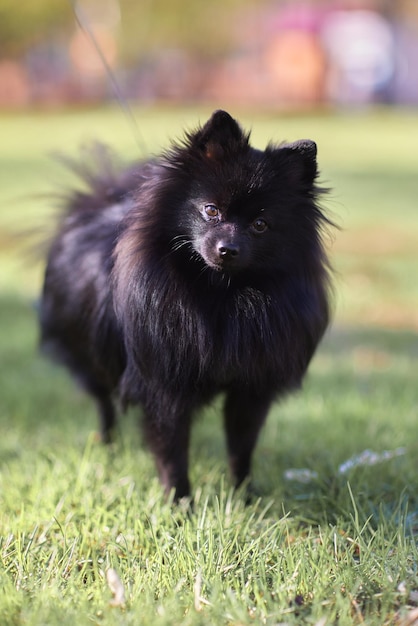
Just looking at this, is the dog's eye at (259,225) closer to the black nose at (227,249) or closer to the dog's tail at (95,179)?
the black nose at (227,249)

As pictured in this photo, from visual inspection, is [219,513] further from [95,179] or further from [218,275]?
[95,179]

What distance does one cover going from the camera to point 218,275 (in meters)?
2.79

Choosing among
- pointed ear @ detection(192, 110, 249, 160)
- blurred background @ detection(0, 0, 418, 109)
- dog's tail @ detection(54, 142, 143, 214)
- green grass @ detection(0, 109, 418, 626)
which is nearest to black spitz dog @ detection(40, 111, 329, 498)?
pointed ear @ detection(192, 110, 249, 160)

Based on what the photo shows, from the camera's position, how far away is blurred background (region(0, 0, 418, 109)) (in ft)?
109

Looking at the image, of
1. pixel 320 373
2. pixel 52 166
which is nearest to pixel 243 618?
pixel 320 373

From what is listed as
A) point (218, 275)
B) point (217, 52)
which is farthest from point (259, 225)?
point (217, 52)

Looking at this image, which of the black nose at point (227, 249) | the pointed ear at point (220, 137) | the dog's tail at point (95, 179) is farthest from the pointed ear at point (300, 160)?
the dog's tail at point (95, 179)

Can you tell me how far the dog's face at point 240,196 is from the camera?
8.82 ft

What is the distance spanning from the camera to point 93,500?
10.2ft

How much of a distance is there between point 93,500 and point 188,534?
61 cm

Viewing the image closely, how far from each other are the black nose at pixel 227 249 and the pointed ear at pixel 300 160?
43 centimetres

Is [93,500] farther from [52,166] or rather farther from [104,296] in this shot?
[52,166]

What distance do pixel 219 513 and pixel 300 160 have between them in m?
1.44

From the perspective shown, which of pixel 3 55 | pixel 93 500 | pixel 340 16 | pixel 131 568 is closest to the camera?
pixel 131 568
